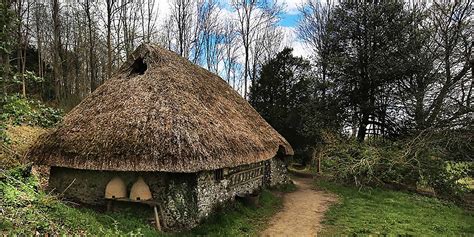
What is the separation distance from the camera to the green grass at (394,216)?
8570 millimetres

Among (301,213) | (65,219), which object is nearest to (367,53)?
(301,213)

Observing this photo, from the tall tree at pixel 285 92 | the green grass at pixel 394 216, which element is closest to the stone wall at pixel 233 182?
the green grass at pixel 394 216

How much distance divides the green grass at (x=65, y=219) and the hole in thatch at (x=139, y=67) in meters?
4.58

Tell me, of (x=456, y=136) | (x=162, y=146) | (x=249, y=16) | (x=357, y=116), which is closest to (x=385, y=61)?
(x=357, y=116)

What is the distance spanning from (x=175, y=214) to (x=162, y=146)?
5.63 feet

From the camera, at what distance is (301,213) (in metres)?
10.4

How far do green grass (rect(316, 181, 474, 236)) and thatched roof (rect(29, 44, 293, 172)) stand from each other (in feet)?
9.99

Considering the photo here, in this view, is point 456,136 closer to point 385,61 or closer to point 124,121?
point 385,61

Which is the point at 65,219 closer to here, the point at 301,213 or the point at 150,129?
the point at 150,129

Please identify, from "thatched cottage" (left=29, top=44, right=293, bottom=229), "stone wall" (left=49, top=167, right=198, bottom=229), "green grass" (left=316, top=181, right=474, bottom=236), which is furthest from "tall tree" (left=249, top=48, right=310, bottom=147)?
"stone wall" (left=49, top=167, right=198, bottom=229)

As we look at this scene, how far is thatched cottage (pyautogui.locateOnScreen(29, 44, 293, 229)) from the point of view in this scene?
750cm

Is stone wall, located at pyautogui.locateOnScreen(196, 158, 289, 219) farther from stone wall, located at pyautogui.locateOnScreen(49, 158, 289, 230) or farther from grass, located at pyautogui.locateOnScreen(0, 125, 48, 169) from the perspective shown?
grass, located at pyautogui.locateOnScreen(0, 125, 48, 169)

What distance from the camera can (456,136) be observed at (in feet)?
34.9

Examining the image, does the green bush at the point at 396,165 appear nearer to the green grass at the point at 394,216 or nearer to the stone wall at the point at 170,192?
the green grass at the point at 394,216
